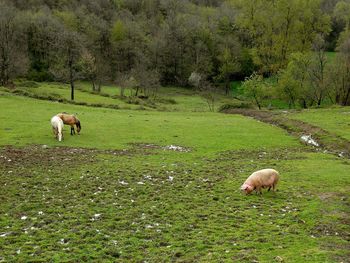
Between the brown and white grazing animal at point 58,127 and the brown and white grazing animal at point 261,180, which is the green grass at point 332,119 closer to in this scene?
the brown and white grazing animal at point 261,180

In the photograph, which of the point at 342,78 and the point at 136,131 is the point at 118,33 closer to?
the point at 342,78

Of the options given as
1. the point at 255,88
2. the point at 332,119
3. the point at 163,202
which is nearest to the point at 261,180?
the point at 163,202

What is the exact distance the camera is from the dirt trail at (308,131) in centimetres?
3831

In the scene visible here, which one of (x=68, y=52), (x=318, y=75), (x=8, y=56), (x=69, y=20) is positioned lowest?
(x=318, y=75)

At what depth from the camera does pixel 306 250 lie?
46.4ft

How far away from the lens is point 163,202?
20000mm

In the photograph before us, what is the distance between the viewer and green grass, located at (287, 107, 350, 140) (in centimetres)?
4491

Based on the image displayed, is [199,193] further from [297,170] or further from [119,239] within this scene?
[297,170]

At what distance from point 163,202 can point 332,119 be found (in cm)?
3963

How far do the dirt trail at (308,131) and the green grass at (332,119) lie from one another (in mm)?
1082

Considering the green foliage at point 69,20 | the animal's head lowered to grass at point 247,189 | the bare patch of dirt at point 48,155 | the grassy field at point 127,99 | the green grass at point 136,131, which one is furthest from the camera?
the green foliage at point 69,20

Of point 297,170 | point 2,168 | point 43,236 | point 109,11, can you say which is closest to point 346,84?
point 297,170

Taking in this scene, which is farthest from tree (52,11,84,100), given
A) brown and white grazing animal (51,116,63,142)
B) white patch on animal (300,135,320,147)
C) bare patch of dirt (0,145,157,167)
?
white patch on animal (300,135,320,147)

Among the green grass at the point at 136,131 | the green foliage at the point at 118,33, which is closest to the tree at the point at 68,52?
the green foliage at the point at 118,33
